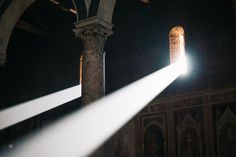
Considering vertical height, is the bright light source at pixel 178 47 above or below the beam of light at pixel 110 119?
above

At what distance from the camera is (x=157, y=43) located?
41.7 ft

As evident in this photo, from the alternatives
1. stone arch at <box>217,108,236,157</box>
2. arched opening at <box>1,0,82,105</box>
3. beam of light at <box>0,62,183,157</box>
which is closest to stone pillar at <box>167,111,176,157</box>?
beam of light at <box>0,62,183,157</box>

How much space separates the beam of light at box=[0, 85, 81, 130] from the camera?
1447cm

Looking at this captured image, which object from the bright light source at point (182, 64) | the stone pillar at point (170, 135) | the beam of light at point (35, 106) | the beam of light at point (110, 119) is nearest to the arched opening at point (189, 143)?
the stone pillar at point (170, 135)

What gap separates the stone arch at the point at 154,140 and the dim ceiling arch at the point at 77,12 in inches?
183

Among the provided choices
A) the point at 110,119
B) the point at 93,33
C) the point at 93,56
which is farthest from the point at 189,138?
the point at 93,33

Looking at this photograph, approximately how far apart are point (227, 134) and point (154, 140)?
242 cm

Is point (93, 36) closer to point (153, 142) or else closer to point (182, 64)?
point (182, 64)

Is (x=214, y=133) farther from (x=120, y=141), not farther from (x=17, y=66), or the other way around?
(x=17, y=66)

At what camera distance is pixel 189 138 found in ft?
37.9

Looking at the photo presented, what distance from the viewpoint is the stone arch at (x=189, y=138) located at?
37.1 feet

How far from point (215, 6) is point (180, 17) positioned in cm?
114

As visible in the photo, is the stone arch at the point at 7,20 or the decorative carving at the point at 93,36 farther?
the stone arch at the point at 7,20

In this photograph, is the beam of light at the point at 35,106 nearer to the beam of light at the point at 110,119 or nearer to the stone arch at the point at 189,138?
the beam of light at the point at 110,119
